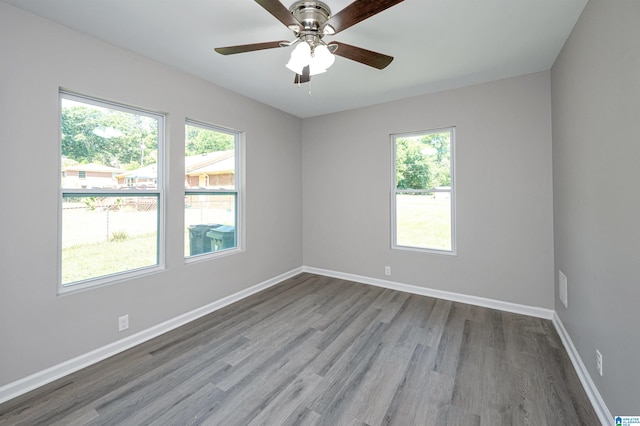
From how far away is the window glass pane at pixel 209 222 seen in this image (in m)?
3.08

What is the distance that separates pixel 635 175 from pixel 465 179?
2.06 meters

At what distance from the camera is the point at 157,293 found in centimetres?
268

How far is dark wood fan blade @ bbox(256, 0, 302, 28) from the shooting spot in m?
1.39

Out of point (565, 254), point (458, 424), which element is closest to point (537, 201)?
point (565, 254)

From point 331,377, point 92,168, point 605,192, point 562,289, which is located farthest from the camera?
point 562,289

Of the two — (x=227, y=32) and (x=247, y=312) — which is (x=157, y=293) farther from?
(x=227, y=32)

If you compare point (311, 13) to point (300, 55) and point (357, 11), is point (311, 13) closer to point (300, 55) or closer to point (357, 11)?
point (300, 55)

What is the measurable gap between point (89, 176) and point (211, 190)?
1.21 metres

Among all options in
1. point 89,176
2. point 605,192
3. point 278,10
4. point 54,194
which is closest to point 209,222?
point 89,176

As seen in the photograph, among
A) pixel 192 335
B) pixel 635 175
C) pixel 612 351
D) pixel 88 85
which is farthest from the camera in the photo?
pixel 192 335

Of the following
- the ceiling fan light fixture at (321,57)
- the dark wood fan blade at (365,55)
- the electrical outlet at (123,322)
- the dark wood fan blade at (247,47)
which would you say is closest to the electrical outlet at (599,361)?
the dark wood fan blade at (365,55)

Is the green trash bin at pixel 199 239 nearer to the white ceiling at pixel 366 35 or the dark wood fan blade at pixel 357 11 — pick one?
the white ceiling at pixel 366 35

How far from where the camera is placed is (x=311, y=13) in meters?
1.70

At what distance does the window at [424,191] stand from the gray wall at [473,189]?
12 centimetres
